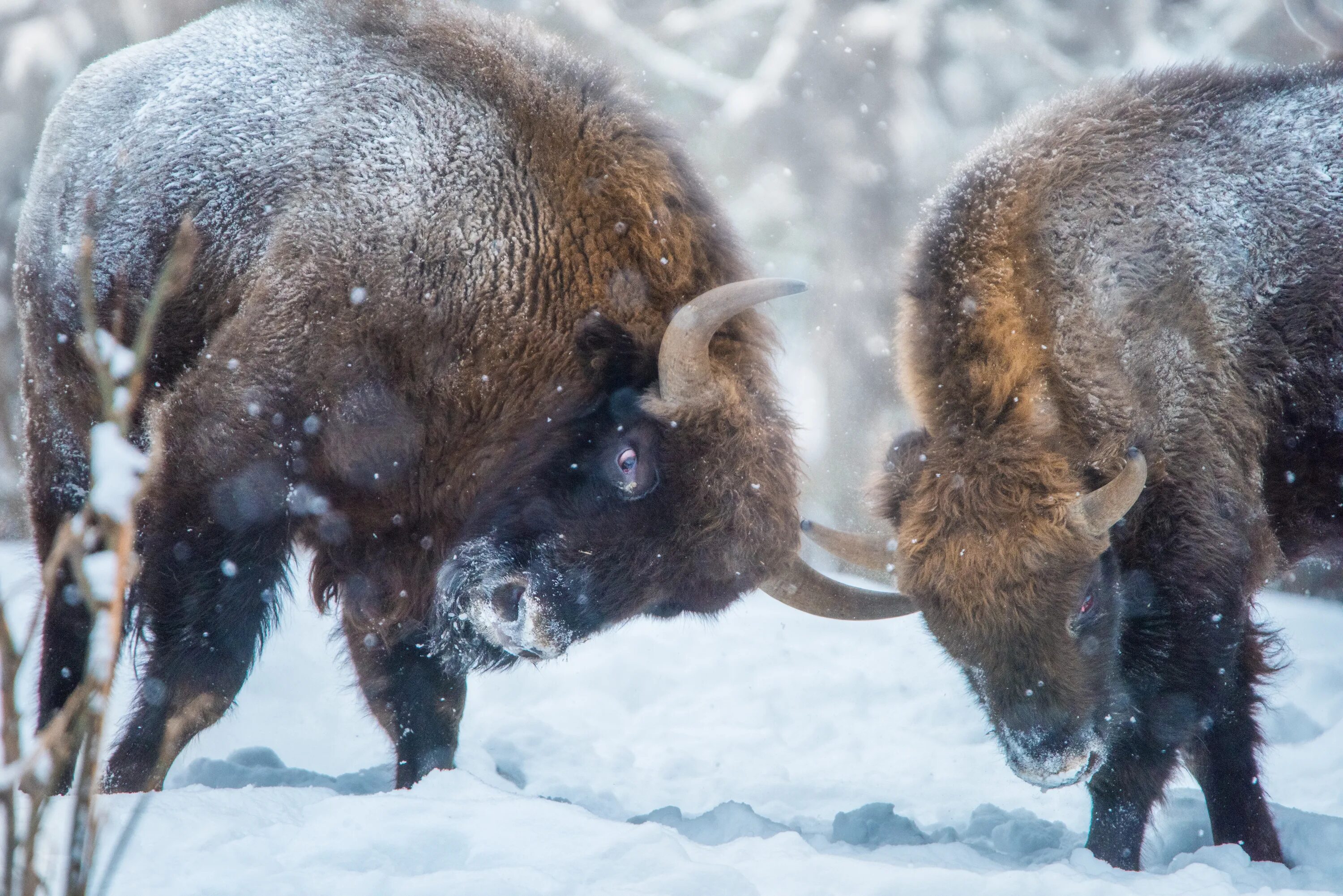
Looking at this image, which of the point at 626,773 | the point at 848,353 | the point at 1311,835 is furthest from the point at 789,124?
the point at 1311,835

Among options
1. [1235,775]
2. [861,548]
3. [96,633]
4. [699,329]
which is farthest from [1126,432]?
[96,633]

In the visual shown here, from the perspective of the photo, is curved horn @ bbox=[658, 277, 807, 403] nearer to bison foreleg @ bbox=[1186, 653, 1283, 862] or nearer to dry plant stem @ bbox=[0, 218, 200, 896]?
dry plant stem @ bbox=[0, 218, 200, 896]

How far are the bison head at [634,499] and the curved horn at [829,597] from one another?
0.54 feet

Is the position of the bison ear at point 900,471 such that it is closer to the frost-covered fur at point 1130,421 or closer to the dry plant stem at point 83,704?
the frost-covered fur at point 1130,421

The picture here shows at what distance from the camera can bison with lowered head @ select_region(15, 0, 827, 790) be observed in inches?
121

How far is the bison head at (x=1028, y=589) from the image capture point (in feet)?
9.82

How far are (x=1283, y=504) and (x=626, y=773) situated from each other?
2487 mm

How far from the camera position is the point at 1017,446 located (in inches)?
124

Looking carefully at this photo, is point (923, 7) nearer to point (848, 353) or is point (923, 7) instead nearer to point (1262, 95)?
point (848, 353)

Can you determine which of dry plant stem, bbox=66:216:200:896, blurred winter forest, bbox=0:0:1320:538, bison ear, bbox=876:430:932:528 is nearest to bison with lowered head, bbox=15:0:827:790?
bison ear, bbox=876:430:932:528

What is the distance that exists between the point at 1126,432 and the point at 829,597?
3.29ft

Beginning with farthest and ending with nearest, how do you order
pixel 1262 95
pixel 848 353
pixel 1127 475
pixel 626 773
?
pixel 848 353 → pixel 626 773 → pixel 1262 95 → pixel 1127 475

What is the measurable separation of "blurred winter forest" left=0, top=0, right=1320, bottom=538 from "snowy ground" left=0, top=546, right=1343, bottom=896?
11.7 ft

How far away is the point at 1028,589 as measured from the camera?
3047 mm
